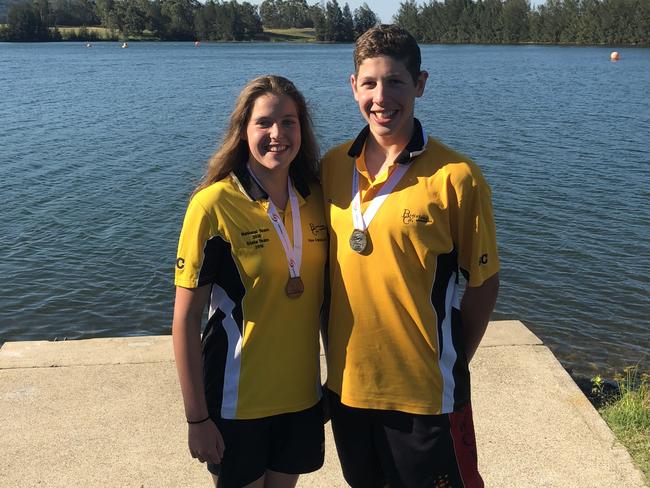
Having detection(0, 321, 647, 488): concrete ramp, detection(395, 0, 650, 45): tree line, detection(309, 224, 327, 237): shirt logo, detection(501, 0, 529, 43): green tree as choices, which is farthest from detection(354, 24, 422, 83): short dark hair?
detection(501, 0, 529, 43): green tree

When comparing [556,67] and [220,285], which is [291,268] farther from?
[556,67]

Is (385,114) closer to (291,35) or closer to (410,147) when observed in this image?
(410,147)

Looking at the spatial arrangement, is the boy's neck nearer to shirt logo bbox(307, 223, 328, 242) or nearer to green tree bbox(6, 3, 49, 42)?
shirt logo bbox(307, 223, 328, 242)

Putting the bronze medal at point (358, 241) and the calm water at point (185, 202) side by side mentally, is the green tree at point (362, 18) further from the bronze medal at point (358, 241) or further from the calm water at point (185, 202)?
the bronze medal at point (358, 241)

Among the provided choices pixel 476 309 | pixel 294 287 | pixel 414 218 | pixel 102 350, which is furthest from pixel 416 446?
pixel 102 350

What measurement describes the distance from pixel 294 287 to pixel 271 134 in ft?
2.04

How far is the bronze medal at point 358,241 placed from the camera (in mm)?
2652

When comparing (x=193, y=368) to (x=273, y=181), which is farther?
(x=273, y=181)

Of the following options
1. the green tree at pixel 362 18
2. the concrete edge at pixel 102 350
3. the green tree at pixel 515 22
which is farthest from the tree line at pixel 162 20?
the concrete edge at pixel 102 350

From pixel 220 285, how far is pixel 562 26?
131 m

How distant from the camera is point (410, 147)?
2.74m

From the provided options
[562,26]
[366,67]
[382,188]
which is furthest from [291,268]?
[562,26]

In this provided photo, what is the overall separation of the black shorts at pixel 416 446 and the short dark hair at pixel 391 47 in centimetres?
138

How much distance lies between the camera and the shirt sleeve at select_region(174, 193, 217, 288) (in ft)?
8.64
